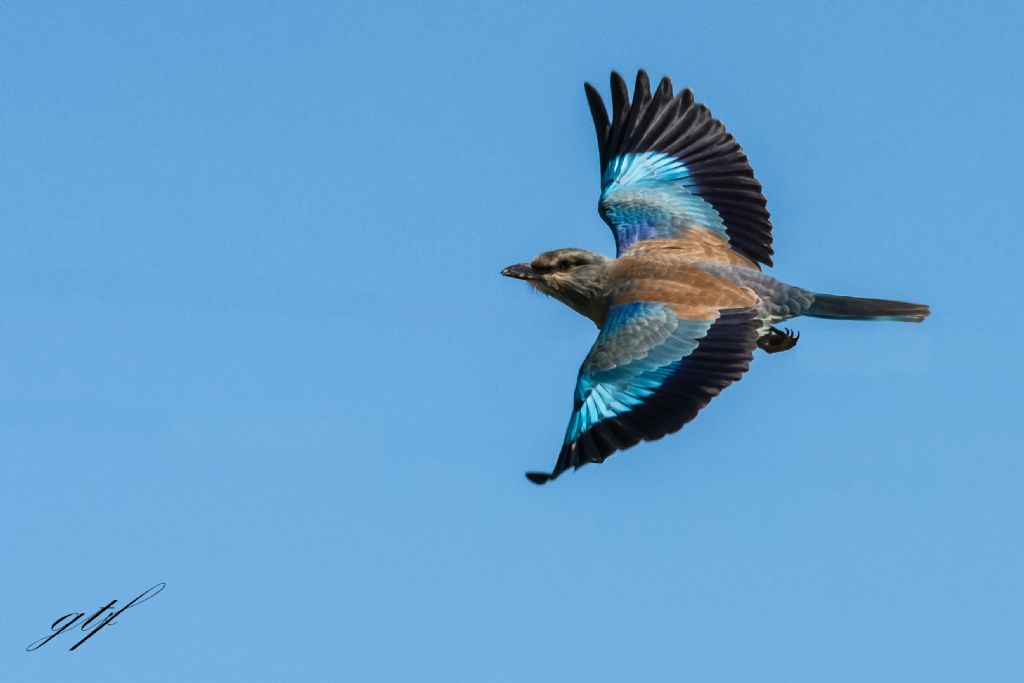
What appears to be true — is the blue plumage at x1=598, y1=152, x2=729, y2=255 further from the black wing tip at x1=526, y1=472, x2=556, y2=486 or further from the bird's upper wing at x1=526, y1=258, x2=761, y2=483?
the black wing tip at x1=526, y1=472, x2=556, y2=486

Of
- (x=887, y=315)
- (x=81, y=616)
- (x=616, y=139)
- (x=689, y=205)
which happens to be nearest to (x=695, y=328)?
(x=887, y=315)

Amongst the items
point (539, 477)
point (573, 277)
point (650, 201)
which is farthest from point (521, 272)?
point (539, 477)

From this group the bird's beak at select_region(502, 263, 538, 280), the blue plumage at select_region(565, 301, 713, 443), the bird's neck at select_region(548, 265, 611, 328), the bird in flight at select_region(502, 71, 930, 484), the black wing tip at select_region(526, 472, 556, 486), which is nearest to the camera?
the black wing tip at select_region(526, 472, 556, 486)

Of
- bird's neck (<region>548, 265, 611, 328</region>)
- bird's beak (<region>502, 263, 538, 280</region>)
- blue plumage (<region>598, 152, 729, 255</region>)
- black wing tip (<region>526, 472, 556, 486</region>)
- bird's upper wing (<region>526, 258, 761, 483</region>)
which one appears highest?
blue plumage (<region>598, 152, 729, 255</region>)

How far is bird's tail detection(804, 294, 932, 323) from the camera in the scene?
15156 millimetres

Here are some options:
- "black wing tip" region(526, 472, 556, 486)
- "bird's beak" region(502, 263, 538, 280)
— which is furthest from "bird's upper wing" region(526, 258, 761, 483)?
"bird's beak" region(502, 263, 538, 280)

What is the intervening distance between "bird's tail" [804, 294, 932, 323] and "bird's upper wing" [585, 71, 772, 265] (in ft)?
5.14

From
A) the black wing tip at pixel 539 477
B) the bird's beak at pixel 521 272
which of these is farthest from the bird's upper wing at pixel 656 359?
the bird's beak at pixel 521 272

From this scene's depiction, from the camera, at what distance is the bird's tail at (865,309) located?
15.2 meters

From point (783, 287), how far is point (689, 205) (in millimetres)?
2252

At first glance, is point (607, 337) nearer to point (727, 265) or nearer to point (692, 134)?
point (727, 265)

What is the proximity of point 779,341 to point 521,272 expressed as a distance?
277 centimetres

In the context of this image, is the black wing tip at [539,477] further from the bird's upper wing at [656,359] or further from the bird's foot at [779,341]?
the bird's foot at [779,341]

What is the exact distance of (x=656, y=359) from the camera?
14312 millimetres
